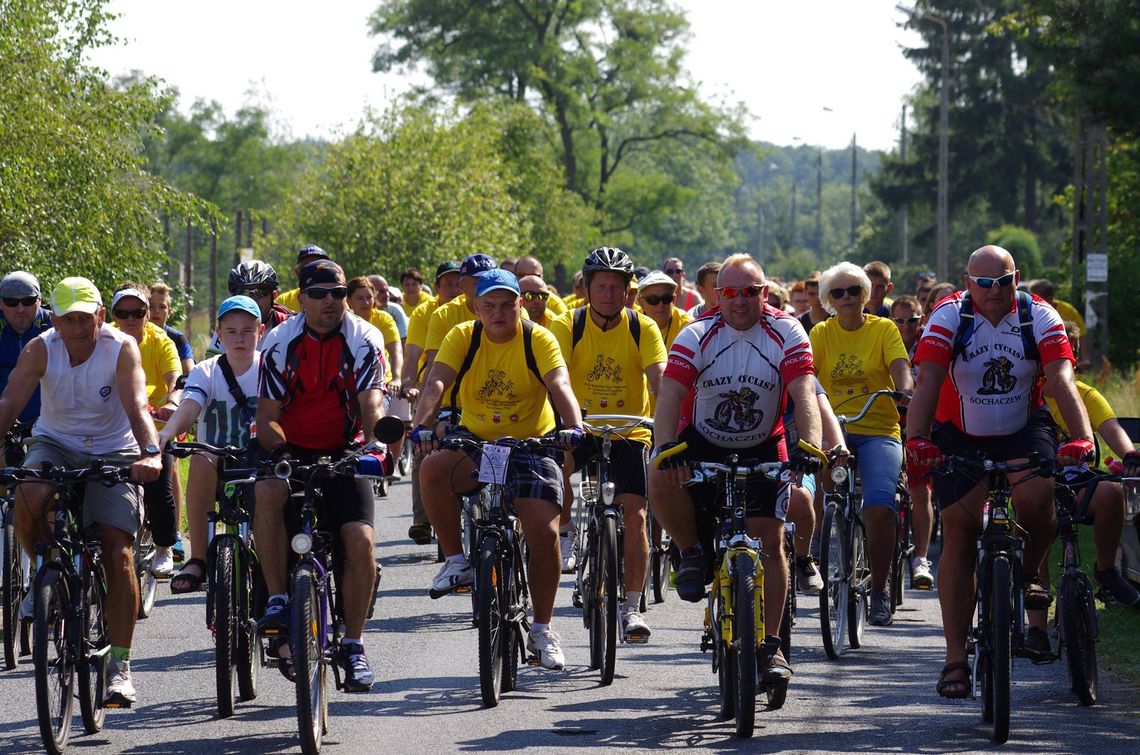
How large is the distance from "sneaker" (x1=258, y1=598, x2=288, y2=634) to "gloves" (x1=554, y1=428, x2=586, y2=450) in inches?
57.7

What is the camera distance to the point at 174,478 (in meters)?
11.5

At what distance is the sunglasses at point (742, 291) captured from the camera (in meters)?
8.05

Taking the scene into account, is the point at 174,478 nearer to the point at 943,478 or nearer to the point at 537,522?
the point at 537,522

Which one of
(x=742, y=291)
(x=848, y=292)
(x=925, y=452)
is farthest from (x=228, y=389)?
(x=925, y=452)

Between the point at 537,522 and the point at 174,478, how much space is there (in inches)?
142

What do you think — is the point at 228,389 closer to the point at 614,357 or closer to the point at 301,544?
the point at 614,357

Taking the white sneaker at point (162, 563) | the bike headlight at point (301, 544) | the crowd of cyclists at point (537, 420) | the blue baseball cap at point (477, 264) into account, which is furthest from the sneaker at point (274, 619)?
the white sneaker at point (162, 563)

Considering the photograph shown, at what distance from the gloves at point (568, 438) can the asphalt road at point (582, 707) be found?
45.7 inches

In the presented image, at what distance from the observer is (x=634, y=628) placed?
361 inches

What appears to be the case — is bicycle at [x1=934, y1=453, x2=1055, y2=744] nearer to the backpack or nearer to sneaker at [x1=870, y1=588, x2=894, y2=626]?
the backpack

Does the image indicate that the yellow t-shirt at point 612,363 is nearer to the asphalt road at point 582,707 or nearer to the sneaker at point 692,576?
the asphalt road at point 582,707

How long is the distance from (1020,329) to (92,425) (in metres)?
4.07

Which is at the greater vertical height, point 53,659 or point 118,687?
point 53,659

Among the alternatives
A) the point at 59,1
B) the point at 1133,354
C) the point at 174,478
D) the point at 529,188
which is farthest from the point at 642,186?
the point at 174,478
